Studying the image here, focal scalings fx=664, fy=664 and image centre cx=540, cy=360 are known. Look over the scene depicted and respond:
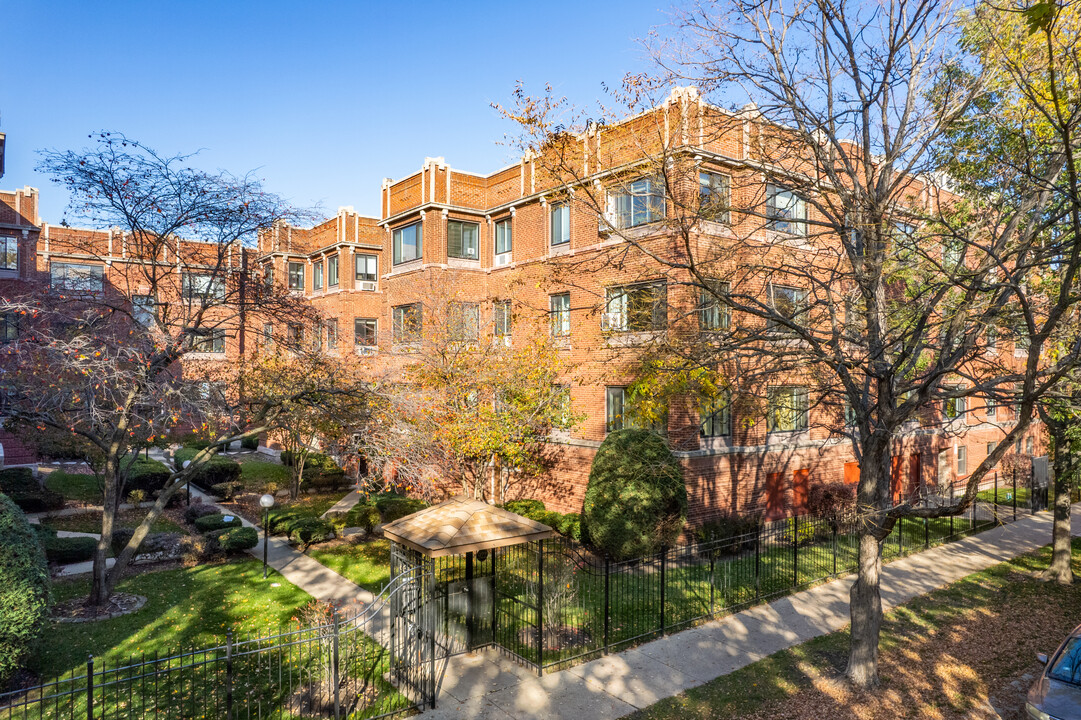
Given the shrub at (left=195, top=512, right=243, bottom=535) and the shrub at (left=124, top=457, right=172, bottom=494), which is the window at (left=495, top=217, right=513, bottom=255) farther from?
the shrub at (left=124, top=457, right=172, bottom=494)

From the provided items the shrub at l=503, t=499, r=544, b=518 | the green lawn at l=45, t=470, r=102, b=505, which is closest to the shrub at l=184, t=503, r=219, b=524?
the green lawn at l=45, t=470, r=102, b=505

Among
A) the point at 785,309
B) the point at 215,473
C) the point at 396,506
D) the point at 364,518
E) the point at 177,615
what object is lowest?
the point at 177,615

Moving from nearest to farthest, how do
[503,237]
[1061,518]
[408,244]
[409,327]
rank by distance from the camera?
[1061,518] < [409,327] < [503,237] < [408,244]

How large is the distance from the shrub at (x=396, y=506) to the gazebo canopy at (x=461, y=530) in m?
9.89

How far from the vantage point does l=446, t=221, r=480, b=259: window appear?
25125 mm

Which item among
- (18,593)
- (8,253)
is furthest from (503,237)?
(8,253)

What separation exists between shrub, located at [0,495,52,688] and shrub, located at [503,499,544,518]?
12085mm

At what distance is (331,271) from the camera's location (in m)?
34.1

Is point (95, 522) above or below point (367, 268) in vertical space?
below

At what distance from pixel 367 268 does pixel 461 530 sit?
81.6 ft

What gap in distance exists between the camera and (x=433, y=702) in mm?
9242

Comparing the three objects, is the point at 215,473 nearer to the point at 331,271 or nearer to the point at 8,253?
the point at 331,271

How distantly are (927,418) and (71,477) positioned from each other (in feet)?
112

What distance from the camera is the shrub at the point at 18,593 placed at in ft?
28.2
